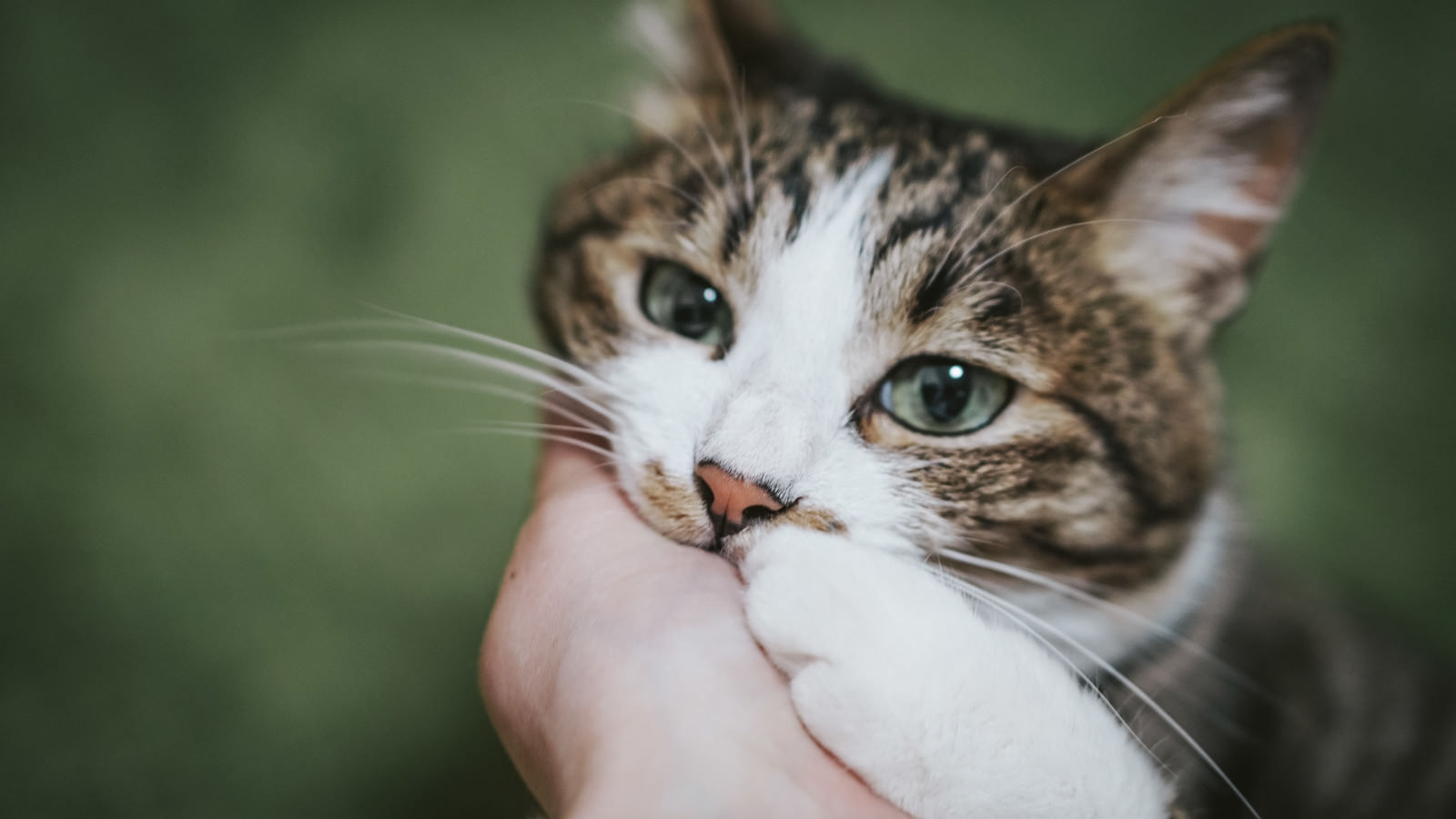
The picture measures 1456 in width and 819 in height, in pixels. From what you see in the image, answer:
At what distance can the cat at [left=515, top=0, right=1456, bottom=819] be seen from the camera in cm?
62

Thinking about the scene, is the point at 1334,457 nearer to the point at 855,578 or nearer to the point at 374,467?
the point at 855,578

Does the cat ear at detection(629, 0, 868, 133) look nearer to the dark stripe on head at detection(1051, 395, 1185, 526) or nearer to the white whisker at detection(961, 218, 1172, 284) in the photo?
the white whisker at detection(961, 218, 1172, 284)

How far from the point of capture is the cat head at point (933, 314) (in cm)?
72

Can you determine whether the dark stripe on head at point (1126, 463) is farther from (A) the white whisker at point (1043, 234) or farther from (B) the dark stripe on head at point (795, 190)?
(B) the dark stripe on head at point (795, 190)

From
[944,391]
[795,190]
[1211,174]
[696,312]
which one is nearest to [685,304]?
[696,312]

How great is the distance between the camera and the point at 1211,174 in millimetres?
861

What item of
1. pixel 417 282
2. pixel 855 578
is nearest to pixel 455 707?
pixel 417 282

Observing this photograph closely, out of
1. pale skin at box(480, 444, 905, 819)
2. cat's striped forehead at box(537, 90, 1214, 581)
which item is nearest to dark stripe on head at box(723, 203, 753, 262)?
cat's striped forehead at box(537, 90, 1214, 581)

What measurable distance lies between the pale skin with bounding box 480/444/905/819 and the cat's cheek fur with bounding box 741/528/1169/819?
0.03 meters

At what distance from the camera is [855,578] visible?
2.01ft

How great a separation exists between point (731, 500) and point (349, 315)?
1.13 metres

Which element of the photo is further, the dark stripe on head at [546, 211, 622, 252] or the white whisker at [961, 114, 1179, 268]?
the dark stripe on head at [546, 211, 622, 252]

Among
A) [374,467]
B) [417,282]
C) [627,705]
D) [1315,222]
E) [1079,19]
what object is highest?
[1079,19]

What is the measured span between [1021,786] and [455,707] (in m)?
0.94
